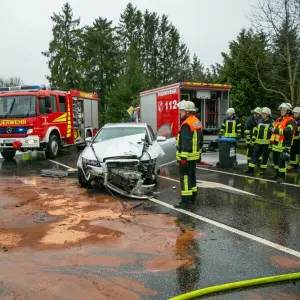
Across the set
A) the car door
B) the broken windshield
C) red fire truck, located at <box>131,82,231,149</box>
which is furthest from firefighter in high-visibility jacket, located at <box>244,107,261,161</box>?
the broken windshield

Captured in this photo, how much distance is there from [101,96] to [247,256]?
4085 cm

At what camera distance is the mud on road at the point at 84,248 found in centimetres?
366

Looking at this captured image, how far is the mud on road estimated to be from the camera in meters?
3.66

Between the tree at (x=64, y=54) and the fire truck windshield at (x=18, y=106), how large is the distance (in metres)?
27.2

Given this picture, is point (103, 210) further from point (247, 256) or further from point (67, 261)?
point (247, 256)

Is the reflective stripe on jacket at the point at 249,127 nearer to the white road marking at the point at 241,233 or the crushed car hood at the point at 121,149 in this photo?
the crushed car hood at the point at 121,149

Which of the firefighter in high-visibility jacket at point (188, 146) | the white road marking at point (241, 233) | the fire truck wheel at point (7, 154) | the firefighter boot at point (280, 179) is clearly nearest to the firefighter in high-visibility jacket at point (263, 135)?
the firefighter boot at point (280, 179)

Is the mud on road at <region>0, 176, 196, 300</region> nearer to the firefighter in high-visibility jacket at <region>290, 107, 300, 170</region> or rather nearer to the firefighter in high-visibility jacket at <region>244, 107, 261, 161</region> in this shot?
the firefighter in high-visibility jacket at <region>244, 107, 261, 161</region>

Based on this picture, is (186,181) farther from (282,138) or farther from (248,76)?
(248,76)

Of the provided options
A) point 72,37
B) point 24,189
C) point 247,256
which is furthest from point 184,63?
point 247,256

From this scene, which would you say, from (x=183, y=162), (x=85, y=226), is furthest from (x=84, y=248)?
(x=183, y=162)

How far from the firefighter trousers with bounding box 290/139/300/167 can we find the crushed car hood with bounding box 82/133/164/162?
473 centimetres

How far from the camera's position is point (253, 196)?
784 centimetres

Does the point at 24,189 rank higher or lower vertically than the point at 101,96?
lower
